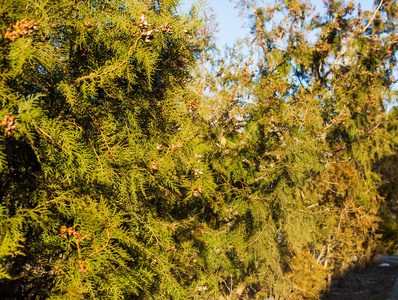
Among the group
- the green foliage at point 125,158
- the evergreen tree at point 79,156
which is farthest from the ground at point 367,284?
the evergreen tree at point 79,156

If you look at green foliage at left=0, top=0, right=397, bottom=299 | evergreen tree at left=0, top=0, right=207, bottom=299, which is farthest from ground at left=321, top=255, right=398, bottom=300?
evergreen tree at left=0, top=0, right=207, bottom=299

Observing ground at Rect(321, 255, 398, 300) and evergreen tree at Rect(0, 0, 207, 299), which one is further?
ground at Rect(321, 255, 398, 300)

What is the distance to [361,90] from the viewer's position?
8.15 metres

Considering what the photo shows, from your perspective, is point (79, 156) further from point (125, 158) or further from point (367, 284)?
point (367, 284)

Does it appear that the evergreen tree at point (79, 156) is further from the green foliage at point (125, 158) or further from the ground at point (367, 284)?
the ground at point (367, 284)

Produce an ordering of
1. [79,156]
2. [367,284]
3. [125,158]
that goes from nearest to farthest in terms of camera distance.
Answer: [79,156] < [125,158] < [367,284]

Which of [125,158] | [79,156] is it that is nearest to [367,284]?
[125,158]

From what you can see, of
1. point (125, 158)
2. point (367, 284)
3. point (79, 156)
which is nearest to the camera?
point (79, 156)

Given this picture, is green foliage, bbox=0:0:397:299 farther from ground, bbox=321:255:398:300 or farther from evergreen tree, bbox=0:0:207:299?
ground, bbox=321:255:398:300

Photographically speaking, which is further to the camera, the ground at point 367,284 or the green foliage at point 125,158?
the ground at point 367,284

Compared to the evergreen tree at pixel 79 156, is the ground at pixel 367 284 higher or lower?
lower

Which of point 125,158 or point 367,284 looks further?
point 367,284

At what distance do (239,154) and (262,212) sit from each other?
112cm

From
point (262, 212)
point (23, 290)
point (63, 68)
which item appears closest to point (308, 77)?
point (262, 212)
